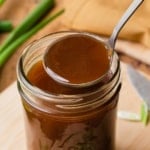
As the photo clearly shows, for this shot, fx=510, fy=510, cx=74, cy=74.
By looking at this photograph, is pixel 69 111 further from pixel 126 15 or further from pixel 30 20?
pixel 30 20

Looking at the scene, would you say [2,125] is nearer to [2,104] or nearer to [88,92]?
[2,104]

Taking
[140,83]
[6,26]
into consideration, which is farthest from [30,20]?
[140,83]

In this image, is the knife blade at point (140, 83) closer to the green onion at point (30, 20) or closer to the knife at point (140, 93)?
the knife at point (140, 93)

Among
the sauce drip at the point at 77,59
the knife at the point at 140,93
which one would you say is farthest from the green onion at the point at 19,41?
the sauce drip at the point at 77,59

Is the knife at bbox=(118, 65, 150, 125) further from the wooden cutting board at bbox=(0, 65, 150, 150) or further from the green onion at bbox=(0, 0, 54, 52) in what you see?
the green onion at bbox=(0, 0, 54, 52)

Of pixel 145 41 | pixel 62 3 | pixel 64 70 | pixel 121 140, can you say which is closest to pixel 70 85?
pixel 64 70

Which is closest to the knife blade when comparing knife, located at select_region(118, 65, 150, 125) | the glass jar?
knife, located at select_region(118, 65, 150, 125)
